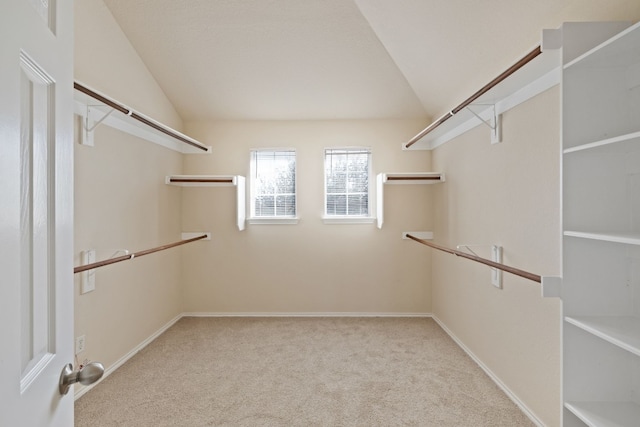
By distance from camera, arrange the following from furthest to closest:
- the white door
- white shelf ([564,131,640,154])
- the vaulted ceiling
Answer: the vaulted ceiling < white shelf ([564,131,640,154]) < the white door

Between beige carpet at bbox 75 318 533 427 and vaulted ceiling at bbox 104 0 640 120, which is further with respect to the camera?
vaulted ceiling at bbox 104 0 640 120

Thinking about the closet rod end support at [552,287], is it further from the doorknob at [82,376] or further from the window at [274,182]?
the window at [274,182]

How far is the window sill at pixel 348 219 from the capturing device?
3.93 meters

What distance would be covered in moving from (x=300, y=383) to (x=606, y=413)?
169 cm

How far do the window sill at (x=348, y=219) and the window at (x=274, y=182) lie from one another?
1.27 feet

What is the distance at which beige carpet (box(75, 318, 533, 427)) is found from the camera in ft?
6.81

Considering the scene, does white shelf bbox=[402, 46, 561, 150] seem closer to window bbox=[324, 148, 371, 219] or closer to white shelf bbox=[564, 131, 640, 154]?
white shelf bbox=[564, 131, 640, 154]

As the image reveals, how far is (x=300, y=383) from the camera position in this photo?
247cm

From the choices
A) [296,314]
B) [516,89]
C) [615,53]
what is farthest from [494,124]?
[296,314]

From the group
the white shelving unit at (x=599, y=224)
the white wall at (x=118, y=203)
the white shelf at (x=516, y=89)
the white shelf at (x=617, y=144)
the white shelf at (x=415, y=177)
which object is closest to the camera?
the white shelf at (x=617, y=144)

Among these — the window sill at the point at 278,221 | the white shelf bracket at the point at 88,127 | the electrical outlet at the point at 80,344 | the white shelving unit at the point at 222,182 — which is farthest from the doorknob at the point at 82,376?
the window sill at the point at 278,221

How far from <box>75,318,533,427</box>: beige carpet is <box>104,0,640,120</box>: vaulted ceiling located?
2.06m

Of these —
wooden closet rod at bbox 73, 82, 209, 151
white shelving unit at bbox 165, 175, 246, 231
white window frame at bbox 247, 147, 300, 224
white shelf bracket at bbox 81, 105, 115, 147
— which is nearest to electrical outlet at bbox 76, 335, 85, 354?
white shelf bracket at bbox 81, 105, 115, 147

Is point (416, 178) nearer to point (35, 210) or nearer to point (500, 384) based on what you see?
point (500, 384)
